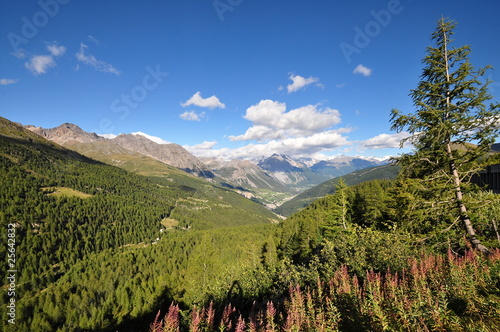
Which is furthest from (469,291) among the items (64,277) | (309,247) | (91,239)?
(91,239)

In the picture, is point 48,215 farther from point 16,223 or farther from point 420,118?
point 420,118

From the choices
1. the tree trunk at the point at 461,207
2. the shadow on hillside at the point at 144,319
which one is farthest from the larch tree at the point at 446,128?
the shadow on hillside at the point at 144,319

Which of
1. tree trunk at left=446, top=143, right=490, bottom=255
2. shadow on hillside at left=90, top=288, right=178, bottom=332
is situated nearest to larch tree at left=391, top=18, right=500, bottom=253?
tree trunk at left=446, top=143, right=490, bottom=255

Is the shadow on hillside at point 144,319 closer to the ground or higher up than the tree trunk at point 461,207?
closer to the ground

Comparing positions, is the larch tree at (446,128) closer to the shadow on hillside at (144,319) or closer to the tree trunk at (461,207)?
the tree trunk at (461,207)

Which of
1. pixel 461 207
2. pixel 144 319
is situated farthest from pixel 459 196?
pixel 144 319

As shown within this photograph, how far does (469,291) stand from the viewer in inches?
245

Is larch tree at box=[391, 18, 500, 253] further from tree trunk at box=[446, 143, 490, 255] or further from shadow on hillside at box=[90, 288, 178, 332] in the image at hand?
shadow on hillside at box=[90, 288, 178, 332]

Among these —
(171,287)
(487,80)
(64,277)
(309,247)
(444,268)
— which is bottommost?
(64,277)

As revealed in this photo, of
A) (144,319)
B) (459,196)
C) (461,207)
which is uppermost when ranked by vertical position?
(459,196)

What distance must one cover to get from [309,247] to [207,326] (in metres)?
64.5

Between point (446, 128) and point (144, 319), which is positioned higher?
point (446, 128)

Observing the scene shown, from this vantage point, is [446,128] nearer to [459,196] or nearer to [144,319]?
[459,196]

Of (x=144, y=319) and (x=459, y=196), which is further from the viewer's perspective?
(x=144, y=319)
